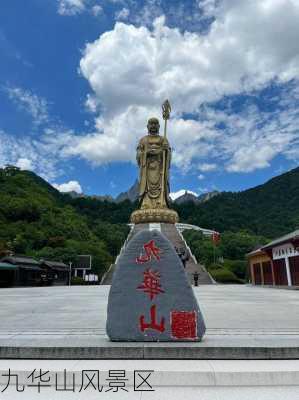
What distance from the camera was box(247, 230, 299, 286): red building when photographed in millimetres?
18859

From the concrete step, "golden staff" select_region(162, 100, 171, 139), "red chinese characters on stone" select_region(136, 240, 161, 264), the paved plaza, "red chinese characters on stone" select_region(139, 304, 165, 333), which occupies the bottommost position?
the paved plaza

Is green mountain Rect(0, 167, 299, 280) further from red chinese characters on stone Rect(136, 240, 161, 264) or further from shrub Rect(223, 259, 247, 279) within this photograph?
red chinese characters on stone Rect(136, 240, 161, 264)

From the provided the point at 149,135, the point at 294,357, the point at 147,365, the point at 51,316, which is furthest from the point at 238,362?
the point at 149,135

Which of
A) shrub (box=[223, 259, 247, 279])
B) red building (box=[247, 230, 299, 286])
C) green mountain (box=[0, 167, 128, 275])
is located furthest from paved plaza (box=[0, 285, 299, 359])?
shrub (box=[223, 259, 247, 279])

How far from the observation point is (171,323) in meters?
4.32

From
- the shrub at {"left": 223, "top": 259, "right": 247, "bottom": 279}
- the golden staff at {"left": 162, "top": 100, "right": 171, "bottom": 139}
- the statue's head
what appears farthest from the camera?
the shrub at {"left": 223, "top": 259, "right": 247, "bottom": 279}

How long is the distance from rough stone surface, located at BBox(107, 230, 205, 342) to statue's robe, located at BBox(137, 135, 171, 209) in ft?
72.3

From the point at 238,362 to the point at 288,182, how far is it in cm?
7587

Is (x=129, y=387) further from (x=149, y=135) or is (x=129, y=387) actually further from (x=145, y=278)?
(x=149, y=135)

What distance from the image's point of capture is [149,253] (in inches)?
181

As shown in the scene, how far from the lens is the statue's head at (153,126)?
27.1 m

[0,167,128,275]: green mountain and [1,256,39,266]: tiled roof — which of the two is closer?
[1,256,39,266]: tiled roof

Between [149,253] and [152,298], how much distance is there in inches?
22.0

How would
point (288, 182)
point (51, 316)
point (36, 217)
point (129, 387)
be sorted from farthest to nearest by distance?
point (288, 182) → point (36, 217) → point (51, 316) → point (129, 387)
